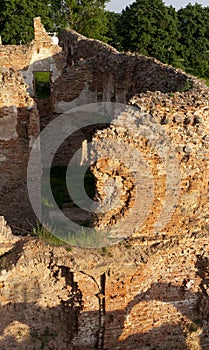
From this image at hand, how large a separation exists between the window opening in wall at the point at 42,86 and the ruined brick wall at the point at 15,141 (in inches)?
346

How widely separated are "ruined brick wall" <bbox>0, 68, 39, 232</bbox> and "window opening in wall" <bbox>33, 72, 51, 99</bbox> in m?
8.78

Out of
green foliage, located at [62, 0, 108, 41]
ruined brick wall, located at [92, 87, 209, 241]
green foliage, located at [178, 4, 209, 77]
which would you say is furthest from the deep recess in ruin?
green foliage, located at [62, 0, 108, 41]

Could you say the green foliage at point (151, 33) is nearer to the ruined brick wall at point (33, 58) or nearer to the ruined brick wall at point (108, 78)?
the ruined brick wall at point (33, 58)

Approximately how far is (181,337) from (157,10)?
27549mm

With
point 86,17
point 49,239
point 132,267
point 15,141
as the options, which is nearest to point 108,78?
point 15,141

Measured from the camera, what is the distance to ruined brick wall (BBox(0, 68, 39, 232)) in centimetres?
904

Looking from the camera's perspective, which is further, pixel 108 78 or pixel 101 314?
pixel 108 78

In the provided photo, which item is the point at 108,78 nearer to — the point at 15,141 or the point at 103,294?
the point at 15,141

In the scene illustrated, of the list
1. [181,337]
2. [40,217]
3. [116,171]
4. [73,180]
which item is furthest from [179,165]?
[73,180]

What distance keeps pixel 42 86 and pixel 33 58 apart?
2.68 meters

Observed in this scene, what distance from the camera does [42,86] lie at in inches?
853

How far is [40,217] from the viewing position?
9289 millimetres

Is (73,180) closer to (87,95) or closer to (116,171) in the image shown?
(87,95)

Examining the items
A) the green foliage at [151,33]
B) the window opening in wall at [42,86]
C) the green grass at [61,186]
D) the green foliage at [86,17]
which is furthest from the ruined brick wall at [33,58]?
the green foliage at [86,17]
